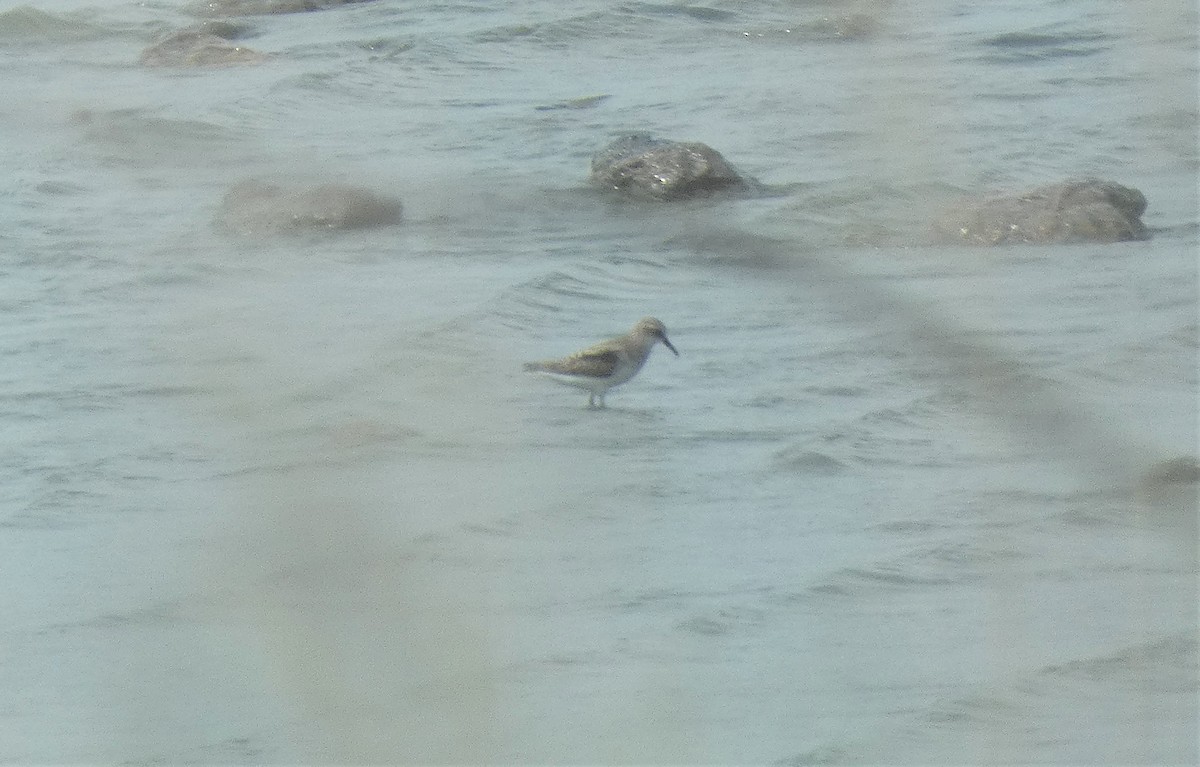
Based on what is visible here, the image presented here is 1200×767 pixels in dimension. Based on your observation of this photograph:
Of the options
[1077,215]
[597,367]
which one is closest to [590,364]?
[597,367]

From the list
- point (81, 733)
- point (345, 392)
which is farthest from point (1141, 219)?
point (81, 733)

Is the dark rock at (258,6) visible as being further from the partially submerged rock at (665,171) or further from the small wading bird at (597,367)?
the small wading bird at (597,367)

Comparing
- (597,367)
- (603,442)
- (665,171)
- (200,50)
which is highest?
(200,50)

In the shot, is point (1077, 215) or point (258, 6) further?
point (258, 6)

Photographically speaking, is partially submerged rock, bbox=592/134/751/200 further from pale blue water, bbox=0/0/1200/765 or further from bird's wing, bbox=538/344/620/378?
bird's wing, bbox=538/344/620/378

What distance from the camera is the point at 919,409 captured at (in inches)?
282

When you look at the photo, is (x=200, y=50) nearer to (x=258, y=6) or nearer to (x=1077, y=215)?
(x=258, y=6)

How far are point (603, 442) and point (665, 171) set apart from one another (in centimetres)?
478

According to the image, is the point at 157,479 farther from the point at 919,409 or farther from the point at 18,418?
the point at 919,409

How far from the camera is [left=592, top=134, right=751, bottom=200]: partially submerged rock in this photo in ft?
36.7

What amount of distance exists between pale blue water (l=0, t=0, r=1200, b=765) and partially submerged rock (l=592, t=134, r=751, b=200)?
312mm

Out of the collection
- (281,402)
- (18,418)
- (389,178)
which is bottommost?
(18,418)

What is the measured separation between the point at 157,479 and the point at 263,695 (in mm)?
2374

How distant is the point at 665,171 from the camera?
11.7 m
